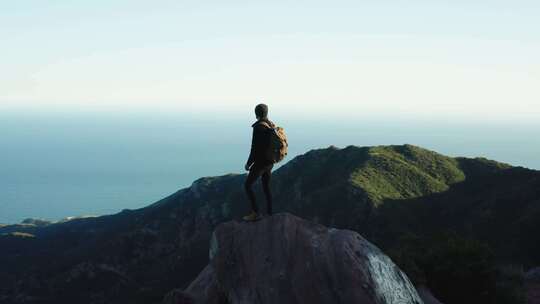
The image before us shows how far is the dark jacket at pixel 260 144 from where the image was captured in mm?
16281

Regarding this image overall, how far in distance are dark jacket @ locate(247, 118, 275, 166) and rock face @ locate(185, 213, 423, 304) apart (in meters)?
2.13

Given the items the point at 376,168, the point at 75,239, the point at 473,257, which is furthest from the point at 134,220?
the point at 473,257

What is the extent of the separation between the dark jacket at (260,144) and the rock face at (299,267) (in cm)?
213

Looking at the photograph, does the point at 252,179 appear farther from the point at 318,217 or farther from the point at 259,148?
the point at 318,217

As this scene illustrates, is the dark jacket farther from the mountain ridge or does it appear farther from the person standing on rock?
the mountain ridge

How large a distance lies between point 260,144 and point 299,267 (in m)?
4.34

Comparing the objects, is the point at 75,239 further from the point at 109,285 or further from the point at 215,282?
the point at 215,282

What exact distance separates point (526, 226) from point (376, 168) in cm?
3727

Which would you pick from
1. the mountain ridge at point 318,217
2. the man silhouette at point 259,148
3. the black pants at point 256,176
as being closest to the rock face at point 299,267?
the black pants at point 256,176

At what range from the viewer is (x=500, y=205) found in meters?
65.3

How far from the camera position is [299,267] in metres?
15.2

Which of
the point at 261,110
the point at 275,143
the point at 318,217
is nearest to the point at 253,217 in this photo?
the point at 275,143

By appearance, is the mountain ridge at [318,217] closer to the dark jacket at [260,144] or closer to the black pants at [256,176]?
the black pants at [256,176]

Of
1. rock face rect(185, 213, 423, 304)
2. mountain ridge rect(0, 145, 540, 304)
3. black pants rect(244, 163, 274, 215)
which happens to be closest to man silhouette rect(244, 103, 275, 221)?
black pants rect(244, 163, 274, 215)
